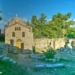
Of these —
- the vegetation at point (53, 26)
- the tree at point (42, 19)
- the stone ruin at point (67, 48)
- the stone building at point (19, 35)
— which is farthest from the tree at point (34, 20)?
the stone ruin at point (67, 48)

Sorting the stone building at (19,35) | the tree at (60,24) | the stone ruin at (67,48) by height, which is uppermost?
the tree at (60,24)

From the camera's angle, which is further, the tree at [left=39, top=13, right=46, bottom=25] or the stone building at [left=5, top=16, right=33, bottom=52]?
the tree at [left=39, top=13, right=46, bottom=25]

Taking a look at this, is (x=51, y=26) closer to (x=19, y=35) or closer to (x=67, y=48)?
(x=67, y=48)

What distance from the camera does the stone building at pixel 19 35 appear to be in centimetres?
1148

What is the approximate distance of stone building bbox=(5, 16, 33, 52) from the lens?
11.5 meters

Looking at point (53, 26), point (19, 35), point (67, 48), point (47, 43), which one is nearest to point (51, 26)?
point (53, 26)

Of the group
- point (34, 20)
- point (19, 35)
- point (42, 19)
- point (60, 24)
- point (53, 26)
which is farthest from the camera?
point (60, 24)

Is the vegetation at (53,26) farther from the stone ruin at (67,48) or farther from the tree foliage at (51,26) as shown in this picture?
the stone ruin at (67,48)

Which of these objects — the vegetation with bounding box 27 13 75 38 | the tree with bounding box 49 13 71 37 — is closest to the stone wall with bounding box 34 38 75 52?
the vegetation with bounding box 27 13 75 38

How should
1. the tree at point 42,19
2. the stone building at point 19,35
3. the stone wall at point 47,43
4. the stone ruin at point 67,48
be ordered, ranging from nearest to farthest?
1. the stone building at point 19,35
2. the stone wall at point 47,43
3. the stone ruin at point 67,48
4. the tree at point 42,19

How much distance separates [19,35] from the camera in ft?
38.1

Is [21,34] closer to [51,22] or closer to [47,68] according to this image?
[51,22]

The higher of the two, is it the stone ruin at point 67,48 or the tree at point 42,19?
the tree at point 42,19

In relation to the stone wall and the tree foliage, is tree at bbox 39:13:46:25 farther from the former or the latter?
the stone wall
